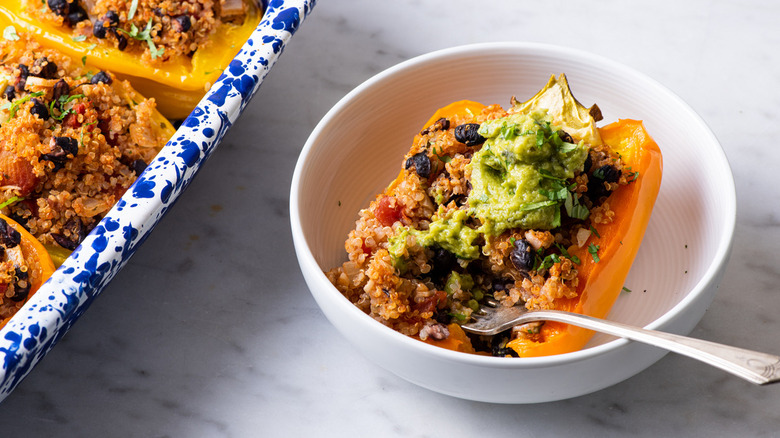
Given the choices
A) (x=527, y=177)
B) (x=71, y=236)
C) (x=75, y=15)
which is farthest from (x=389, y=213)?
(x=75, y=15)

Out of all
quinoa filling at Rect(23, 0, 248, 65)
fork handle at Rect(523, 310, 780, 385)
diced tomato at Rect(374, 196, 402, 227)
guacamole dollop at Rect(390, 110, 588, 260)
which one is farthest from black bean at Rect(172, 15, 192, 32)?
fork handle at Rect(523, 310, 780, 385)

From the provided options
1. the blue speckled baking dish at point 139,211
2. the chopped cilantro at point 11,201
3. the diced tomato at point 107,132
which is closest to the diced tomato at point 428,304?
the blue speckled baking dish at point 139,211

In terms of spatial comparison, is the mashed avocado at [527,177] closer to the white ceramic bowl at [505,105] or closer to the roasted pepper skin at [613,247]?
the roasted pepper skin at [613,247]

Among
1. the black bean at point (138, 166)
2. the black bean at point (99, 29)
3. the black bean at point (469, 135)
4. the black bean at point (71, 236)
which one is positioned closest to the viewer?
the black bean at point (469, 135)

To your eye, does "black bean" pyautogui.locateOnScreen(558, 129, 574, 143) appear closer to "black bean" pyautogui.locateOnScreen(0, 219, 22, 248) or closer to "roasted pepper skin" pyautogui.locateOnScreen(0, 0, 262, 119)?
"roasted pepper skin" pyautogui.locateOnScreen(0, 0, 262, 119)

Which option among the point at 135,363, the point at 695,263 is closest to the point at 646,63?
the point at 695,263

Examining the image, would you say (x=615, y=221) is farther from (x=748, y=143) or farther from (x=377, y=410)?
(x=748, y=143)
